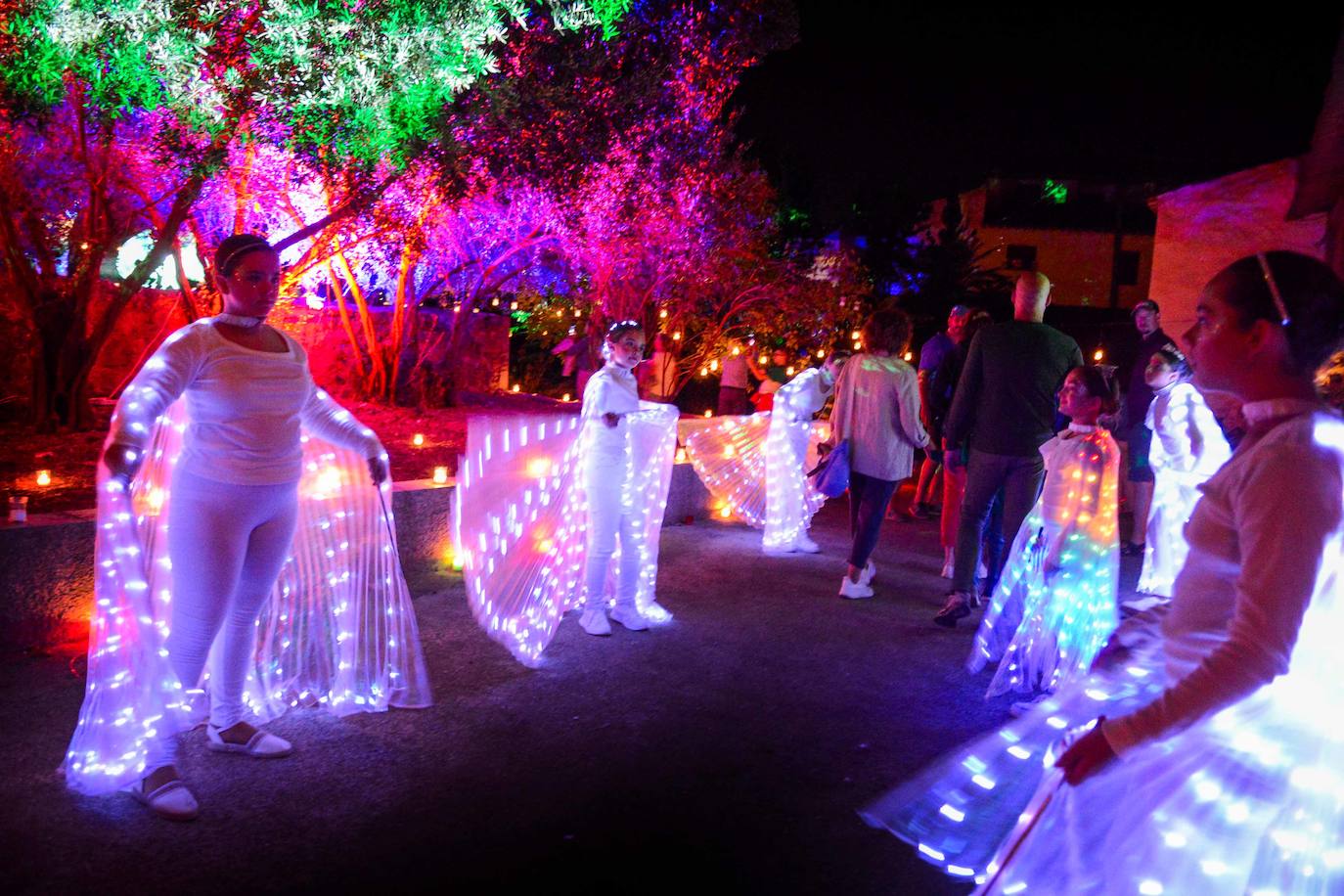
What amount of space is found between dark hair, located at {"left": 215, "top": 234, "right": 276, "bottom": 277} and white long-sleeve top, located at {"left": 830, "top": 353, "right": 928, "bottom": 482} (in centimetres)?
409

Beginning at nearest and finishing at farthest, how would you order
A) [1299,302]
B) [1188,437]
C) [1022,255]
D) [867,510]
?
[1299,302] → [1188,437] → [867,510] → [1022,255]

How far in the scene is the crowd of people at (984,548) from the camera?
1.87 meters

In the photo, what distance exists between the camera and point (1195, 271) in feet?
59.0

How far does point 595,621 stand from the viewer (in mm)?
5832

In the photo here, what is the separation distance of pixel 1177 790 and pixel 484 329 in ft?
43.4

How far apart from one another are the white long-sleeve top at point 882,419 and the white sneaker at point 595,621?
203cm

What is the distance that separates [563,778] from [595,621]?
1.90 meters

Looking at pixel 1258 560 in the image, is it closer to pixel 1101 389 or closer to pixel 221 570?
pixel 221 570

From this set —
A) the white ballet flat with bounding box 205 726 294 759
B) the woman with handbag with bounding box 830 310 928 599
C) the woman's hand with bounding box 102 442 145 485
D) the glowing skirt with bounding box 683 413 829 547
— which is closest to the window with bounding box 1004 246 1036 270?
the glowing skirt with bounding box 683 413 829 547

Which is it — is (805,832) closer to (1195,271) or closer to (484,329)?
(484,329)

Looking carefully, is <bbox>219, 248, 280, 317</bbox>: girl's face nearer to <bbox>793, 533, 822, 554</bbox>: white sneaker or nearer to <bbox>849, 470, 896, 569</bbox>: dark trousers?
<bbox>849, 470, 896, 569</bbox>: dark trousers

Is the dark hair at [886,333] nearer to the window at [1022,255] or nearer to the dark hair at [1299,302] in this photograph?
the dark hair at [1299,302]

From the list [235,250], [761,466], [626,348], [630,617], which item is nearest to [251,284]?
[235,250]

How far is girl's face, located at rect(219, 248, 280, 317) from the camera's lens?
3682mm
